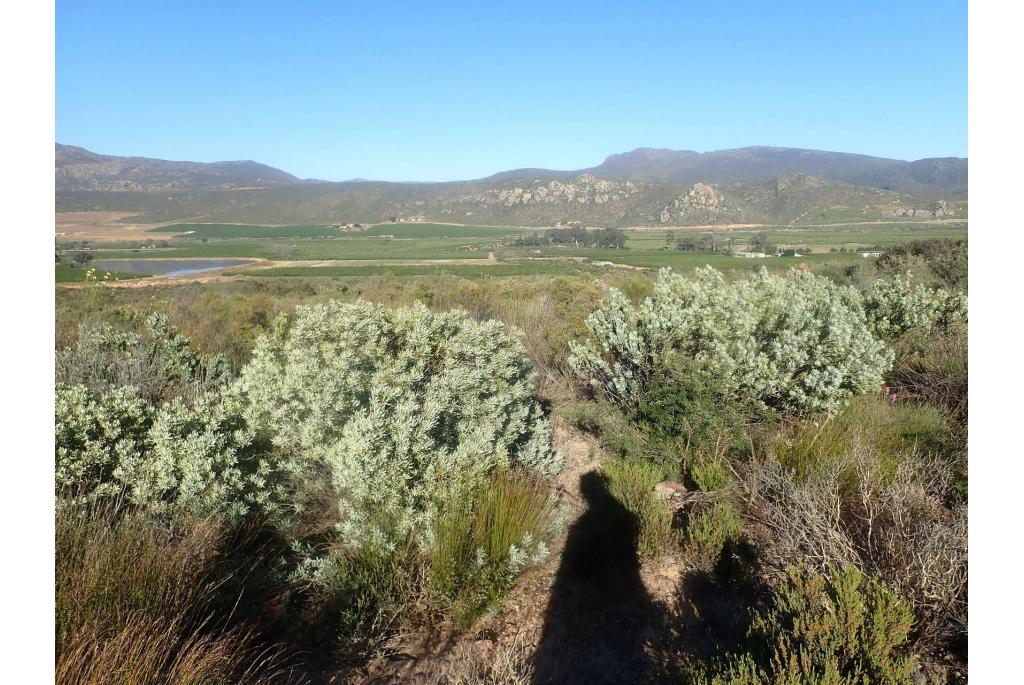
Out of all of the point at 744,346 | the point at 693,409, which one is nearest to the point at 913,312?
the point at 744,346

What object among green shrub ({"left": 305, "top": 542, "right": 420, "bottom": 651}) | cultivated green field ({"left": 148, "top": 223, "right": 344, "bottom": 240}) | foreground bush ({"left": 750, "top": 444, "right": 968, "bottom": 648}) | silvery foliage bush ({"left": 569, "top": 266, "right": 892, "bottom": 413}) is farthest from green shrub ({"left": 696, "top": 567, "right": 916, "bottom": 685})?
cultivated green field ({"left": 148, "top": 223, "right": 344, "bottom": 240})

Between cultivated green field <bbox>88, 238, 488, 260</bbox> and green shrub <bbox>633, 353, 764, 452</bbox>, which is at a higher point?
cultivated green field <bbox>88, 238, 488, 260</bbox>

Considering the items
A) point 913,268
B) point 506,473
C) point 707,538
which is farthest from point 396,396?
point 913,268

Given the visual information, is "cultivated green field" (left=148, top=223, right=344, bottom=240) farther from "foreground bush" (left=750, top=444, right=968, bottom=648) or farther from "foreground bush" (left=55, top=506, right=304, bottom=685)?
"foreground bush" (left=750, top=444, right=968, bottom=648)

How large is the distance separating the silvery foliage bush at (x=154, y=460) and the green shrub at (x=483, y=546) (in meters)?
1.56

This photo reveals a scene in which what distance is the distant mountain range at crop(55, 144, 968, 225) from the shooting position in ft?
220

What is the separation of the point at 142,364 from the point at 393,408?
460 centimetres

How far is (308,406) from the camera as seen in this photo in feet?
15.7

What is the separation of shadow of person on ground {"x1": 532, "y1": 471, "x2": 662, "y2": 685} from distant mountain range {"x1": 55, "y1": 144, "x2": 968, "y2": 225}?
64.6 meters

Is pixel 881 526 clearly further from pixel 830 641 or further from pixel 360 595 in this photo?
pixel 360 595

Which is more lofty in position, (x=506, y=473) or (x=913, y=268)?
(x=913, y=268)

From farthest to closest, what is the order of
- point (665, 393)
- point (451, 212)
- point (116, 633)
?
point (451, 212), point (665, 393), point (116, 633)
